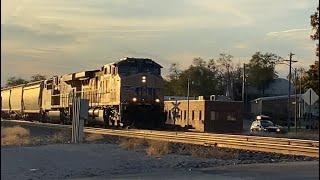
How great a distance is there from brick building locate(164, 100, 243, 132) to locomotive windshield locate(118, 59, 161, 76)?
1749 cm

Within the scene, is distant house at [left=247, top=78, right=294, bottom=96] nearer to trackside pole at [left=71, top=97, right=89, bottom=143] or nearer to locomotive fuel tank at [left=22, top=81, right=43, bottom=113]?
locomotive fuel tank at [left=22, top=81, right=43, bottom=113]

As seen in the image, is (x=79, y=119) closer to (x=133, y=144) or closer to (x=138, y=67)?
(x=133, y=144)

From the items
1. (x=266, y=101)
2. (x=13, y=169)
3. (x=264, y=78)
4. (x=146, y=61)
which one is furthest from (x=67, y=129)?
(x=264, y=78)

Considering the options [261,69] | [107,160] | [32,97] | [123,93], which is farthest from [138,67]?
[261,69]

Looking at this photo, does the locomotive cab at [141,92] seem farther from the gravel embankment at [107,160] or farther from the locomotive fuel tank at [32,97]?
the locomotive fuel tank at [32,97]

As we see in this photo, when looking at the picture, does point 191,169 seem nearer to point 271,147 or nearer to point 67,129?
point 271,147

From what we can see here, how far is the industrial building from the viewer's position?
52.6 metres

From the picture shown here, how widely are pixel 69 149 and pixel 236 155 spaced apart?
696 cm

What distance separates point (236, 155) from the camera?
18734mm

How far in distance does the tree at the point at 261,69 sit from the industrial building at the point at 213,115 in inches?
2408

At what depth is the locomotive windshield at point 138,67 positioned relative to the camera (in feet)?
111

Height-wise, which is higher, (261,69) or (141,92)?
(261,69)

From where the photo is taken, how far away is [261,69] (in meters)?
115

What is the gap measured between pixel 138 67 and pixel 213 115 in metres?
20.0
